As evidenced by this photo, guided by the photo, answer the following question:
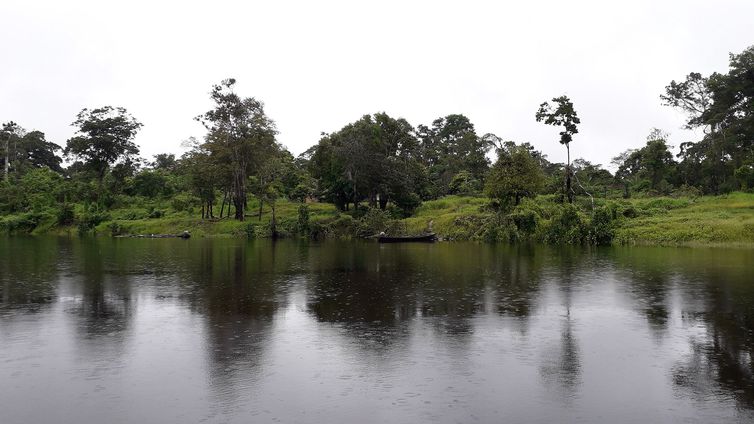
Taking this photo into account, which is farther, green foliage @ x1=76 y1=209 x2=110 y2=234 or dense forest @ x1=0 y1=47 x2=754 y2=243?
green foliage @ x1=76 y1=209 x2=110 y2=234

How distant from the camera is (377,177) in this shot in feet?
222

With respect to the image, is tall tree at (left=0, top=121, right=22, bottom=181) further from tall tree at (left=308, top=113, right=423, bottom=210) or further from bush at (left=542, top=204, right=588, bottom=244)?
bush at (left=542, top=204, right=588, bottom=244)

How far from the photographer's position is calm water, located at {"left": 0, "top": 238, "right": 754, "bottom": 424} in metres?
9.40

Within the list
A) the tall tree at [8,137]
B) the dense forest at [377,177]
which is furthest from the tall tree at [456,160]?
the tall tree at [8,137]

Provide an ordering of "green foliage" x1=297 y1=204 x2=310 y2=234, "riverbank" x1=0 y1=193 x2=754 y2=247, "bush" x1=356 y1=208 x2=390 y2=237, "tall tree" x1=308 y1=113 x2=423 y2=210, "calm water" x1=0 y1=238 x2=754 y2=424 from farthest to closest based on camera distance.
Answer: "green foliage" x1=297 y1=204 x2=310 y2=234 → "tall tree" x1=308 y1=113 x2=423 y2=210 → "bush" x1=356 y1=208 x2=390 y2=237 → "riverbank" x1=0 y1=193 x2=754 y2=247 → "calm water" x1=0 y1=238 x2=754 y2=424

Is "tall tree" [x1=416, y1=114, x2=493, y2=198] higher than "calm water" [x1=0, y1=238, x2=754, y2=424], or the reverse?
"tall tree" [x1=416, y1=114, x2=493, y2=198]

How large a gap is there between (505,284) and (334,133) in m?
52.6

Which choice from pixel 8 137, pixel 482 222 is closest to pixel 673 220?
pixel 482 222

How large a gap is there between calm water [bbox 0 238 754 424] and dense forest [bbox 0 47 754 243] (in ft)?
109

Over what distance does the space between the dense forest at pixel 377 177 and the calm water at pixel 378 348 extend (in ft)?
109

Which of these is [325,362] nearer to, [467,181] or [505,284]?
[505,284]

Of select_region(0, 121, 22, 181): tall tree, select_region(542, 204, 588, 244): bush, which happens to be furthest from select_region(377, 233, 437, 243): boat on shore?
select_region(0, 121, 22, 181): tall tree

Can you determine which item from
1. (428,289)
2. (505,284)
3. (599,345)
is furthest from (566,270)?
(599,345)

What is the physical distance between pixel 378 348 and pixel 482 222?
154ft
